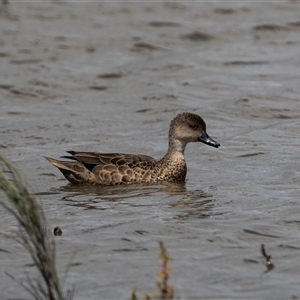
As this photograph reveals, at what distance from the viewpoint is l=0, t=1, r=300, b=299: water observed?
7504 mm

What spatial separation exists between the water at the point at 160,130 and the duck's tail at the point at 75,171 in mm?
177

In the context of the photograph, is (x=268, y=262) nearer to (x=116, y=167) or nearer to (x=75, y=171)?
(x=116, y=167)

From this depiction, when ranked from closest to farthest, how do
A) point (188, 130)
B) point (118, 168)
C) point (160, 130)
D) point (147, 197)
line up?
point (147, 197) < point (118, 168) < point (188, 130) < point (160, 130)

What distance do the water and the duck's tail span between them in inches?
7.0

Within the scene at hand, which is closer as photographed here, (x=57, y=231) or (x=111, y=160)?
(x=57, y=231)

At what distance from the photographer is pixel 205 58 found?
17.5m

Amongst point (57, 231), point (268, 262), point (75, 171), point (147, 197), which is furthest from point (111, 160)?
point (268, 262)

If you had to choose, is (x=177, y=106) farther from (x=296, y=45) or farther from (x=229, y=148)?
(x=296, y=45)

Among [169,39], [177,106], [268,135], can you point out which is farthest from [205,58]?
[268,135]

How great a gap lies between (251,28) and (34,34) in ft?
13.3

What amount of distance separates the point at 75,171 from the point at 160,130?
2.74 m

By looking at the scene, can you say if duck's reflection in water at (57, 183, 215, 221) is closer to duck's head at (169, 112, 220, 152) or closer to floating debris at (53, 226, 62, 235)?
duck's head at (169, 112, 220, 152)

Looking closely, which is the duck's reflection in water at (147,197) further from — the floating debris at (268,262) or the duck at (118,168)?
the floating debris at (268,262)

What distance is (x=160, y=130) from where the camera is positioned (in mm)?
13398
